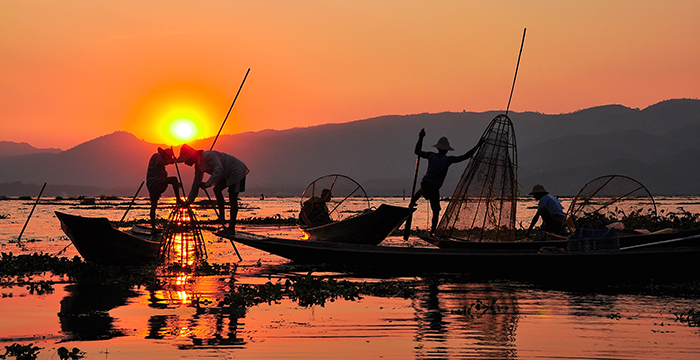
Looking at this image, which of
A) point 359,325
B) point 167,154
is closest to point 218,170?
point 167,154

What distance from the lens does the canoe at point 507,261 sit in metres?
9.90

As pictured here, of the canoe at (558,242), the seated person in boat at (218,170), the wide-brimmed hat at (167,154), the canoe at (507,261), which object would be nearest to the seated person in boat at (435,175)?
the canoe at (558,242)

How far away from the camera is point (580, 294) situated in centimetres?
941

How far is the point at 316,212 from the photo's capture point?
707 inches

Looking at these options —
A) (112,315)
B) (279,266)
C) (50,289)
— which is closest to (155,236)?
(279,266)

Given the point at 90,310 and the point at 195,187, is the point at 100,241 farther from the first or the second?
the point at 90,310

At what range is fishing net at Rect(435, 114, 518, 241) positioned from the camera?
1509 cm

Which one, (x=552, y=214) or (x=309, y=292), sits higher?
(x=552, y=214)

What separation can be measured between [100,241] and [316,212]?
7.27 meters

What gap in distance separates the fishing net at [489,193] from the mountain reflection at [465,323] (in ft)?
17.5

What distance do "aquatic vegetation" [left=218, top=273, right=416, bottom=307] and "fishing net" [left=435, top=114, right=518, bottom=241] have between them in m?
5.47

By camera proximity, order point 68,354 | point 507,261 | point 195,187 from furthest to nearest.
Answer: point 195,187
point 507,261
point 68,354

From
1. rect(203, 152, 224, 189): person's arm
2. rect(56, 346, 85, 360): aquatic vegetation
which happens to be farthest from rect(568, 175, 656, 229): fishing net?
rect(56, 346, 85, 360): aquatic vegetation

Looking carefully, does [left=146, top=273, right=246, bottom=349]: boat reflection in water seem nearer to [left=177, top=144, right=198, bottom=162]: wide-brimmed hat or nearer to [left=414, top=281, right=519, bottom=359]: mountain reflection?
[left=414, top=281, right=519, bottom=359]: mountain reflection
